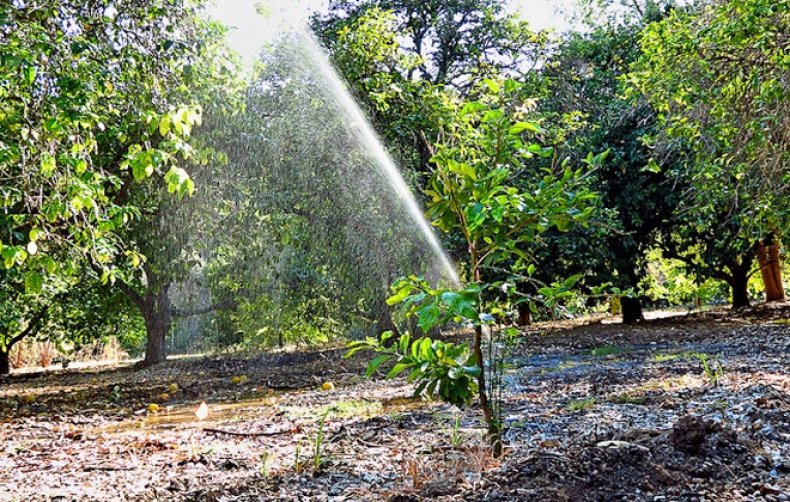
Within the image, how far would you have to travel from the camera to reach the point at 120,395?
680cm

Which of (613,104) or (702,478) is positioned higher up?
(613,104)

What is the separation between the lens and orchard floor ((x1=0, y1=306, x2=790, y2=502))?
2.02 m

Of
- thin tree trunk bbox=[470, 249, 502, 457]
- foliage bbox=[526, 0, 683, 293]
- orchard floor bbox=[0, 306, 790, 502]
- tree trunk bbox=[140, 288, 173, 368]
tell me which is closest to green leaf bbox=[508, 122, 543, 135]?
thin tree trunk bbox=[470, 249, 502, 457]

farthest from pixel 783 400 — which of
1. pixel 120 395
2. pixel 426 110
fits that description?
pixel 120 395

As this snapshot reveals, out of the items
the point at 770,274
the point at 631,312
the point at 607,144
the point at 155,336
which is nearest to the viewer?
the point at 607,144

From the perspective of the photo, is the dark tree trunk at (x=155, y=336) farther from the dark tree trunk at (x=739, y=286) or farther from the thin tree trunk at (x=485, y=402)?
the dark tree trunk at (x=739, y=286)

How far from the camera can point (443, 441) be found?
288 cm

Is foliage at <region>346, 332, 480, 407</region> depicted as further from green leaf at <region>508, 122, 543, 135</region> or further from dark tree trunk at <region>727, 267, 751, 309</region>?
dark tree trunk at <region>727, 267, 751, 309</region>

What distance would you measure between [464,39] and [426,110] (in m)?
5.01

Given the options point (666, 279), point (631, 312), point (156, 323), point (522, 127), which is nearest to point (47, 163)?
point (522, 127)

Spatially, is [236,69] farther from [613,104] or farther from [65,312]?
[65,312]

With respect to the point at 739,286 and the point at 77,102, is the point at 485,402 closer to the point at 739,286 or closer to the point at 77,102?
the point at 77,102

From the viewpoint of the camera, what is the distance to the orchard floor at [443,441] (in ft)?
6.62

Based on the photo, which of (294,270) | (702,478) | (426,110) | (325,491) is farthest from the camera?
(294,270)
